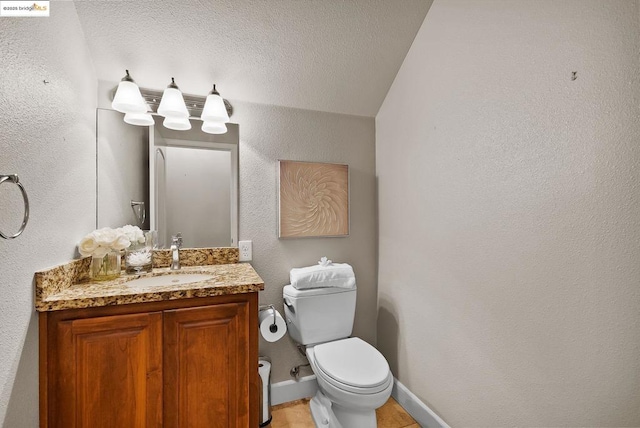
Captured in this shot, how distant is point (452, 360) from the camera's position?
1.42 meters

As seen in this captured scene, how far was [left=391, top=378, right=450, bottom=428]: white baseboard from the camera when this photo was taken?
4.99 feet

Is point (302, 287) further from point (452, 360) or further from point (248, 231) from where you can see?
point (452, 360)

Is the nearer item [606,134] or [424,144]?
[606,134]

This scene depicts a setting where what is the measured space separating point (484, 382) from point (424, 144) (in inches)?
48.0

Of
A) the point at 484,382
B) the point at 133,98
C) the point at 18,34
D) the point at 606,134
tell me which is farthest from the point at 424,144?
the point at 18,34

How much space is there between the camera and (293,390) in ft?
6.11

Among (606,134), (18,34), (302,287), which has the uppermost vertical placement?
(18,34)

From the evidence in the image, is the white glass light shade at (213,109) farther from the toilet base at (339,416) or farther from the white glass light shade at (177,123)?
the toilet base at (339,416)

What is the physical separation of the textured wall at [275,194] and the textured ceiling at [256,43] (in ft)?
0.55

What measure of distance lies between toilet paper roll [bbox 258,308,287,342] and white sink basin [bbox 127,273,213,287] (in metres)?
0.38

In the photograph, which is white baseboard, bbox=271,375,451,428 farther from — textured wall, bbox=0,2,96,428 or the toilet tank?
textured wall, bbox=0,2,96,428

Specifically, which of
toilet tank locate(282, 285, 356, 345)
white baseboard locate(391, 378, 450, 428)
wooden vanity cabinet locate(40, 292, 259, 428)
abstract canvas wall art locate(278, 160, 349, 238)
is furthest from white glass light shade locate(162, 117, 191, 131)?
white baseboard locate(391, 378, 450, 428)

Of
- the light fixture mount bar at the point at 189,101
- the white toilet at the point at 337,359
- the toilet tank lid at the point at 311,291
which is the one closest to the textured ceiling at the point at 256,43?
the light fixture mount bar at the point at 189,101

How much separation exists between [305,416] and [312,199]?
1.36 metres
